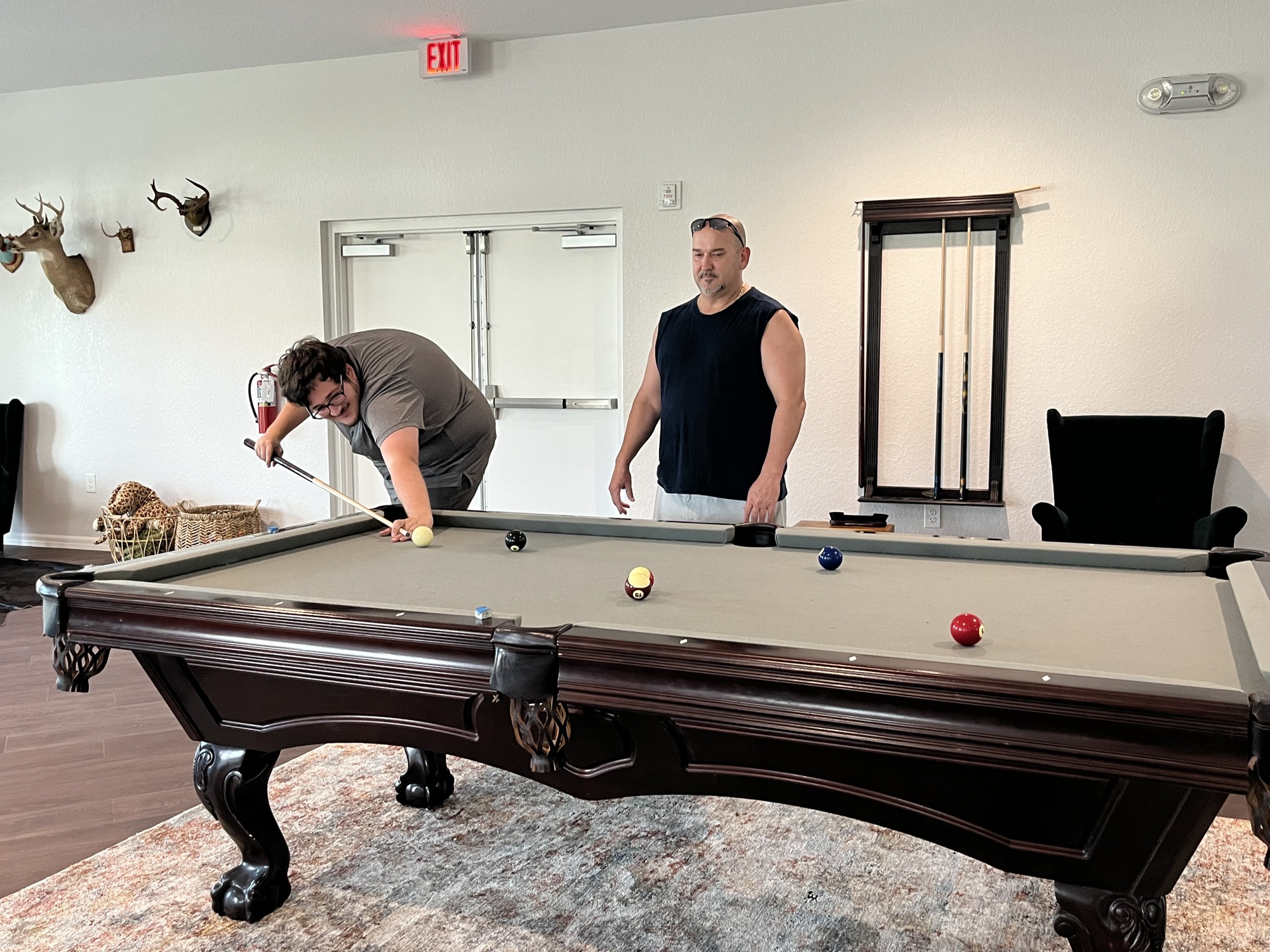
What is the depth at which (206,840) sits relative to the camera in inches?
92.4

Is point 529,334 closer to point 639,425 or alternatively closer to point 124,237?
point 639,425

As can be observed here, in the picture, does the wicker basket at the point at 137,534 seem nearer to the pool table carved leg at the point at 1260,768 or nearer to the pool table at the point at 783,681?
the pool table at the point at 783,681

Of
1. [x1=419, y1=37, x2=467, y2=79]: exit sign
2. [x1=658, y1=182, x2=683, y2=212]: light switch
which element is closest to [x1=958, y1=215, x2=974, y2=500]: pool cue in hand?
[x1=658, y1=182, x2=683, y2=212]: light switch

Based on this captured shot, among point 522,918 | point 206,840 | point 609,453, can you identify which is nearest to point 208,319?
point 609,453

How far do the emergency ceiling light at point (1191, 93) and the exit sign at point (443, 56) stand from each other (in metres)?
2.99

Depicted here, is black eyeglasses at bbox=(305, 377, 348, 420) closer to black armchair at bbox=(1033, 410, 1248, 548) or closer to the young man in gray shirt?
the young man in gray shirt

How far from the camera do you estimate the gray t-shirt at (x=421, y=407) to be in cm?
271

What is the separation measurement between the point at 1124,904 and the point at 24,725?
313 cm

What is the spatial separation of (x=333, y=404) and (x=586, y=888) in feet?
4.63

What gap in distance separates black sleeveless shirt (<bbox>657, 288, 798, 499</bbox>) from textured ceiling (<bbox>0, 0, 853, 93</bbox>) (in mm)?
2028

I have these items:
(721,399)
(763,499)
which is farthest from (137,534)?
(763,499)

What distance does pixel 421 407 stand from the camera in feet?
8.93

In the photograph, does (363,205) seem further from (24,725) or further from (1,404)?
(24,725)

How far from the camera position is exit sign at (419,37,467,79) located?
4883 mm
